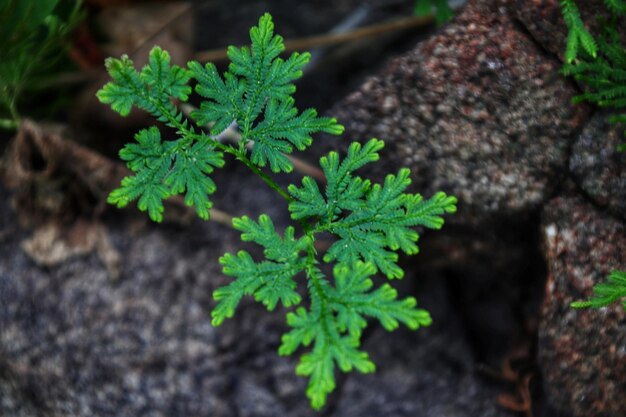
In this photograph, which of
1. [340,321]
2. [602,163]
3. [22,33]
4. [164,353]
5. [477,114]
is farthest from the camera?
[164,353]

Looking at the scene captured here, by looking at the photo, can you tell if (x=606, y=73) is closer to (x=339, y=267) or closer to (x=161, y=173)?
(x=339, y=267)

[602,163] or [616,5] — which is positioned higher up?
[616,5]

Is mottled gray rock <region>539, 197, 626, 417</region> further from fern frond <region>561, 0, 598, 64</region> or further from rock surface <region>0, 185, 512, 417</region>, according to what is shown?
fern frond <region>561, 0, 598, 64</region>

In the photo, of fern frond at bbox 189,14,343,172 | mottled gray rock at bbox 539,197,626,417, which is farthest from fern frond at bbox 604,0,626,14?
fern frond at bbox 189,14,343,172

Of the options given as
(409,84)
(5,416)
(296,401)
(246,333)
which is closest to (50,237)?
(5,416)

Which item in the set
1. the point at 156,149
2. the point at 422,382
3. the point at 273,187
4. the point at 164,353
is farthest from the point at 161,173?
the point at 422,382

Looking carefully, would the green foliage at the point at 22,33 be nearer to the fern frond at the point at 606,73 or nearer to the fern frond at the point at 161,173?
the fern frond at the point at 161,173

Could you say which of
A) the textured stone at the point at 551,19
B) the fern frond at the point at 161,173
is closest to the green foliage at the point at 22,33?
the fern frond at the point at 161,173
